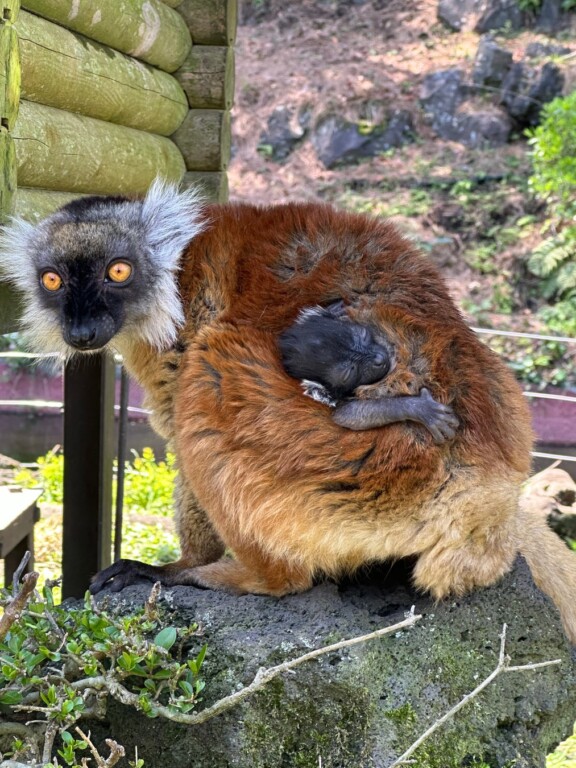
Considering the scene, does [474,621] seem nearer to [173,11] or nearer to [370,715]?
[370,715]

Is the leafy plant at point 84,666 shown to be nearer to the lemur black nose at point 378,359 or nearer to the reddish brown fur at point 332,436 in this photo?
the reddish brown fur at point 332,436

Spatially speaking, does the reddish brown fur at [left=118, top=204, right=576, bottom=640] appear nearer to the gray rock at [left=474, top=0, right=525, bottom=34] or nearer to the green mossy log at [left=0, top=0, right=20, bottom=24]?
the green mossy log at [left=0, top=0, right=20, bottom=24]

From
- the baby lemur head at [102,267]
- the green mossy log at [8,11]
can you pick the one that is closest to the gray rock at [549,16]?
the baby lemur head at [102,267]

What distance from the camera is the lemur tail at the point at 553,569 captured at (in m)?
3.96

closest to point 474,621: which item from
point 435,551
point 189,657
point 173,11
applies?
point 435,551

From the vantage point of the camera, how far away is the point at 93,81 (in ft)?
17.5

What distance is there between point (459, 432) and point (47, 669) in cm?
179

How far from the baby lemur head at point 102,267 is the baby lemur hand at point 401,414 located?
988 mm

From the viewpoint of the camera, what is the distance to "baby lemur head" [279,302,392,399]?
3430 millimetres

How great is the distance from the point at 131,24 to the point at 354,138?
1457 cm

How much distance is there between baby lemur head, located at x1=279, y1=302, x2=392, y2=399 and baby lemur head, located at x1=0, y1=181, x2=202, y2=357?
0.70 meters

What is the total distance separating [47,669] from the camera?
3314 mm

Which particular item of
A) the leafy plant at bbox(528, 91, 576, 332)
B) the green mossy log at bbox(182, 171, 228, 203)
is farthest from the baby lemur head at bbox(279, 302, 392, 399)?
the leafy plant at bbox(528, 91, 576, 332)

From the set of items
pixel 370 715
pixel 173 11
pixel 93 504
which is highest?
pixel 173 11
